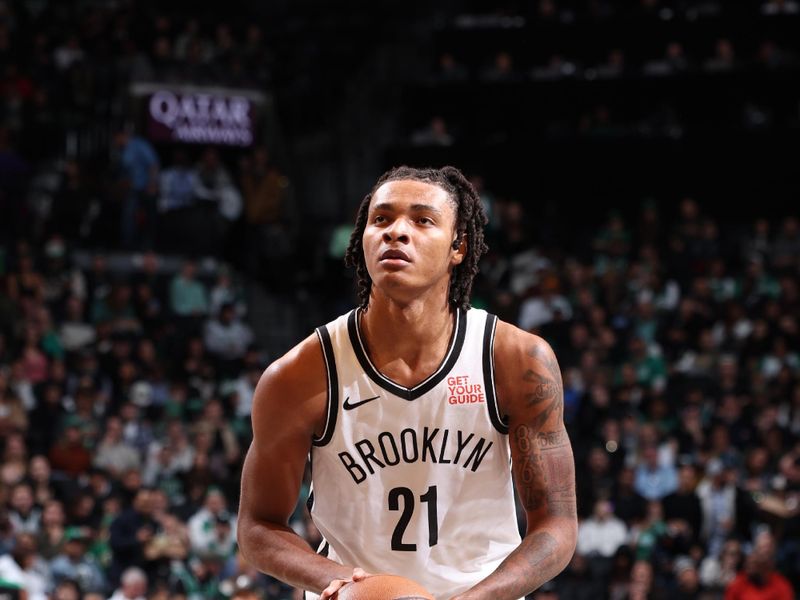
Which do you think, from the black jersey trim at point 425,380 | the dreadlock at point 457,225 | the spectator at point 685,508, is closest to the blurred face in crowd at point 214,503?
the spectator at point 685,508

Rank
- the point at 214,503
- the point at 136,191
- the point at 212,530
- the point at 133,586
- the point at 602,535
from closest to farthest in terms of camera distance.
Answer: the point at 133,586
the point at 212,530
the point at 214,503
the point at 602,535
the point at 136,191

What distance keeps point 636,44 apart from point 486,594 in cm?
1623

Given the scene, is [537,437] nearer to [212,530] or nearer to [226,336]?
[212,530]

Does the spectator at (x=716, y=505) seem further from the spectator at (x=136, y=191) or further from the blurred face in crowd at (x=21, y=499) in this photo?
the spectator at (x=136, y=191)

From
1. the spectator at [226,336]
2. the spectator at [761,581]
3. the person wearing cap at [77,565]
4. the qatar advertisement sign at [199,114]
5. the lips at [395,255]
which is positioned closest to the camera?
the lips at [395,255]

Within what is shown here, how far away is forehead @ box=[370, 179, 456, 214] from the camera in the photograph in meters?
4.38

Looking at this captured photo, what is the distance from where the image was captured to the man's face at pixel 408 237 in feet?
14.1

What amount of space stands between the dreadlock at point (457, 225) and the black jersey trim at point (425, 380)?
4.3 inches

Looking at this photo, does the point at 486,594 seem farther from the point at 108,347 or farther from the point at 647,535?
the point at 108,347

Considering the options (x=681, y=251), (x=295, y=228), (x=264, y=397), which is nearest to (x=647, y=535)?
(x=681, y=251)

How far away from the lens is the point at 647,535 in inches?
511

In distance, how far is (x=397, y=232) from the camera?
4277 mm

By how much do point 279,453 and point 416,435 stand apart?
0.44 meters

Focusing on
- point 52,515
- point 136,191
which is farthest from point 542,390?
point 136,191
